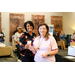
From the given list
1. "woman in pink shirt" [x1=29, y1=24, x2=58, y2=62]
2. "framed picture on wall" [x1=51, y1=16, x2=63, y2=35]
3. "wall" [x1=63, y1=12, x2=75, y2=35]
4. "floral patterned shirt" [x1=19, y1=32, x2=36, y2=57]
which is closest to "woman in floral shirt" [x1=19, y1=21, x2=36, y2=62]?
"floral patterned shirt" [x1=19, y1=32, x2=36, y2=57]

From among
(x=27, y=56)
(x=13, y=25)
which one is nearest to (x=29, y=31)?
(x=27, y=56)

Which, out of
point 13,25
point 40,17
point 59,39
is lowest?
point 59,39

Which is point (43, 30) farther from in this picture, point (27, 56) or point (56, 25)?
point (56, 25)

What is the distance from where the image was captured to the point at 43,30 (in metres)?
1.95

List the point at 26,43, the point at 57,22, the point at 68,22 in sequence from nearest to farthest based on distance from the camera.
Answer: the point at 26,43 < the point at 57,22 < the point at 68,22

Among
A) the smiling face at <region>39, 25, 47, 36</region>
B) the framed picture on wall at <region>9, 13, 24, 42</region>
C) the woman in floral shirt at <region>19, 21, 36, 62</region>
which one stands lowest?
the woman in floral shirt at <region>19, 21, 36, 62</region>

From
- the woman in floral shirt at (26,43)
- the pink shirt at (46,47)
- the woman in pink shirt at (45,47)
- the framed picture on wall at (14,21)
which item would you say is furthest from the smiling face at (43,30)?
the framed picture on wall at (14,21)

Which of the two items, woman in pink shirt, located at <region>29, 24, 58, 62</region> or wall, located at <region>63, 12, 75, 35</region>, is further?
wall, located at <region>63, 12, 75, 35</region>

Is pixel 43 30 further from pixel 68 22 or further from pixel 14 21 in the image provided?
pixel 68 22

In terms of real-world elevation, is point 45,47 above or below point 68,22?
below

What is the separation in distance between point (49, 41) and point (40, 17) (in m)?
9.94

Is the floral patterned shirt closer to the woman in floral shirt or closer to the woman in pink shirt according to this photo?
the woman in floral shirt

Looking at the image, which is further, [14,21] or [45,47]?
[14,21]

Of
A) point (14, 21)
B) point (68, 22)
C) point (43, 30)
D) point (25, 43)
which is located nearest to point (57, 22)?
point (68, 22)
